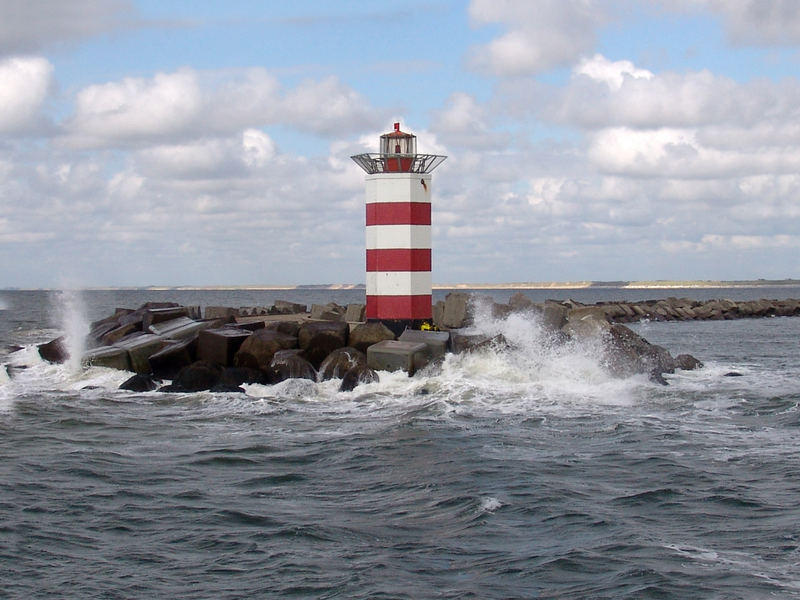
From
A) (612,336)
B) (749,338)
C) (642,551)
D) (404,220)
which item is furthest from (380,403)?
(749,338)

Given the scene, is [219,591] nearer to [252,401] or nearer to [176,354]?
[252,401]

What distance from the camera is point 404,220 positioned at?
16297mm

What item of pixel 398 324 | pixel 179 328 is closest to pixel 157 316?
pixel 179 328

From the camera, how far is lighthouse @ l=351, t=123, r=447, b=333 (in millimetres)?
16328

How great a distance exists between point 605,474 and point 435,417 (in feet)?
11.9

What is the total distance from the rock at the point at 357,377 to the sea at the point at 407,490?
0.17 meters

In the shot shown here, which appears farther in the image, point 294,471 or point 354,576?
point 294,471

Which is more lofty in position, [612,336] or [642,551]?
[612,336]

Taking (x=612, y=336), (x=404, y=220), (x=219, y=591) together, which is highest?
(x=404, y=220)

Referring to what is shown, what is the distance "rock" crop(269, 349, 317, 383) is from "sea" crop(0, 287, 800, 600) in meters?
0.42

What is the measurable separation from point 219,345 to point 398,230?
3615mm

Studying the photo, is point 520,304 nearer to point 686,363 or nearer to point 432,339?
point 686,363

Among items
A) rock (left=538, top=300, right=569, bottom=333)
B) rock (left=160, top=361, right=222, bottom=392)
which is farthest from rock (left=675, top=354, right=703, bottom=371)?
rock (left=160, top=361, right=222, bottom=392)

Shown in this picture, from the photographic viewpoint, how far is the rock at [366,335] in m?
15.8
